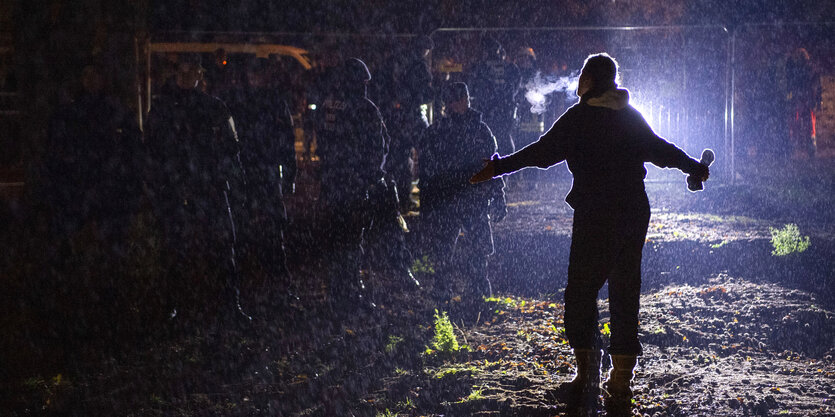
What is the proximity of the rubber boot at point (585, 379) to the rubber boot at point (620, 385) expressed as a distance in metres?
0.13

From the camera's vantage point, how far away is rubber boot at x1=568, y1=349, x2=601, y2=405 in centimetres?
389

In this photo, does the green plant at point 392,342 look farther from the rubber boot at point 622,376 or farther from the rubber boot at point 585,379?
the rubber boot at point 622,376

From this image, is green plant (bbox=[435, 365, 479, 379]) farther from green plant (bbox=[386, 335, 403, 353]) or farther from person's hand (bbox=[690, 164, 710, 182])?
person's hand (bbox=[690, 164, 710, 182])

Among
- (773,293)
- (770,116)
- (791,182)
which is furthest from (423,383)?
(770,116)

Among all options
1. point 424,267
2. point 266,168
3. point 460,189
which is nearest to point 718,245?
point 424,267

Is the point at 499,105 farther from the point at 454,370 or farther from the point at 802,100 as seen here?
the point at 802,100

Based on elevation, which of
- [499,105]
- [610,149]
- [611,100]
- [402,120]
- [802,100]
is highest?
[802,100]

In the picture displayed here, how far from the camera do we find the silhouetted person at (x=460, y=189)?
21.0ft

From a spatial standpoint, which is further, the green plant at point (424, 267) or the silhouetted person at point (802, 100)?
the silhouetted person at point (802, 100)

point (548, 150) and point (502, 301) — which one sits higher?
point (548, 150)

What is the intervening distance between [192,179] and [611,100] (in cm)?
341

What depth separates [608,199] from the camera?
373 cm

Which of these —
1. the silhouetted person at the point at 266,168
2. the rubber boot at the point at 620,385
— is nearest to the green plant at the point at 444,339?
the rubber boot at the point at 620,385

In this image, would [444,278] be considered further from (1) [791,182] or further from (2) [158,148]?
(1) [791,182]
